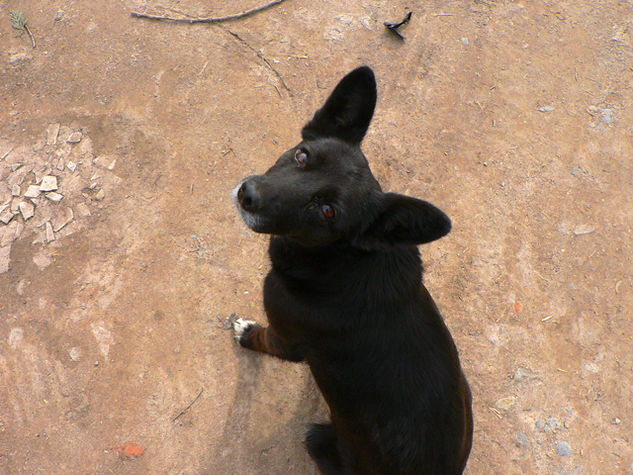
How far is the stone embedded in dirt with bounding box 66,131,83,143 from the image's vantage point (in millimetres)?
4262

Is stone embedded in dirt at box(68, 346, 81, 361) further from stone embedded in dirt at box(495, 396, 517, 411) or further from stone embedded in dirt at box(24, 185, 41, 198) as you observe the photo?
stone embedded in dirt at box(495, 396, 517, 411)

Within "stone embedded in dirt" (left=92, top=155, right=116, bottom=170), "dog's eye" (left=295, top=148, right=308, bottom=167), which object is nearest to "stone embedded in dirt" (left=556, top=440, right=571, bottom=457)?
"dog's eye" (left=295, top=148, right=308, bottom=167)

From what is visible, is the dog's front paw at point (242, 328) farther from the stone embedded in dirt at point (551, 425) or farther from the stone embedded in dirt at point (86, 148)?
the stone embedded in dirt at point (551, 425)

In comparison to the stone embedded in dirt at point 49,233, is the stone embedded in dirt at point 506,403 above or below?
below

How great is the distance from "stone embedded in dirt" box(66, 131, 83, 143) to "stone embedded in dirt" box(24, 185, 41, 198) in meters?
0.55

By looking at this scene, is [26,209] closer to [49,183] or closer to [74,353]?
[49,183]

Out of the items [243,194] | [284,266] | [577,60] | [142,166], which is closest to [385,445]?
[284,266]

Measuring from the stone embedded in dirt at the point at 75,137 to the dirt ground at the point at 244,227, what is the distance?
0.21ft

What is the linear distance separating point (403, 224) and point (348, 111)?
100cm

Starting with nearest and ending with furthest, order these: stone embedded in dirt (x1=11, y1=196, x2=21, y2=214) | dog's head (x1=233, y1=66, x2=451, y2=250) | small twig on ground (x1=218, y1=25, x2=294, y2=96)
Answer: dog's head (x1=233, y1=66, x2=451, y2=250) < stone embedded in dirt (x1=11, y1=196, x2=21, y2=214) < small twig on ground (x1=218, y1=25, x2=294, y2=96)

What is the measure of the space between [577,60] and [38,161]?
6071 millimetres

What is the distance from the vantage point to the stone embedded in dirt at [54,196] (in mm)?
4035

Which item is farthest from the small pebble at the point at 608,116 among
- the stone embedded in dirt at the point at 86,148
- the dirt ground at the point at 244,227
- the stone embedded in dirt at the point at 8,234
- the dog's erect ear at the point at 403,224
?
the stone embedded in dirt at the point at 8,234

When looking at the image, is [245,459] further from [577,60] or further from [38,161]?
[577,60]
